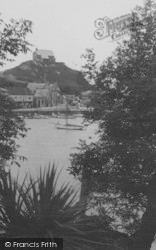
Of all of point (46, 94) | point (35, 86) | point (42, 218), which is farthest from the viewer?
point (35, 86)

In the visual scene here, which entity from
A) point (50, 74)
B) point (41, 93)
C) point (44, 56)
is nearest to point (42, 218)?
point (44, 56)

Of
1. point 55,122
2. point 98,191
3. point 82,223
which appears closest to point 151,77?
point 98,191

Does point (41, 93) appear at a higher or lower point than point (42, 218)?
higher

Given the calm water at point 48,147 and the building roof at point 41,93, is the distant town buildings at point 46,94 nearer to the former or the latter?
the building roof at point 41,93

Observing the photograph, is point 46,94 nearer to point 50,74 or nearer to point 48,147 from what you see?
point 50,74

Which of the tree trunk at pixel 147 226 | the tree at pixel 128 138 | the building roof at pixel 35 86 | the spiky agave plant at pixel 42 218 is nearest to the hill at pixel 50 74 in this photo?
the building roof at pixel 35 86

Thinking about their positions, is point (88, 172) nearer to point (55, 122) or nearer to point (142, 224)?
point (142, 224)
